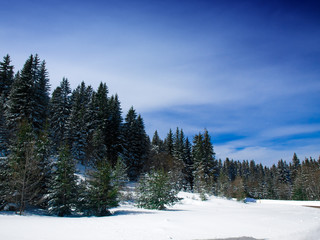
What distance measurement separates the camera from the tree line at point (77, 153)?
676 inches

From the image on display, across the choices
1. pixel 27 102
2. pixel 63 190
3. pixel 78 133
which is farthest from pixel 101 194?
pixel 78 133

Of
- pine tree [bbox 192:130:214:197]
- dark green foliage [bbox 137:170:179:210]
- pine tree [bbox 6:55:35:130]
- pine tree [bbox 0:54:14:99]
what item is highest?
pine tree [bbox 0:54:14:99]

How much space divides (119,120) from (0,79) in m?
25.6

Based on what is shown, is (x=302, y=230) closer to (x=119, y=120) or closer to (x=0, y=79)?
(x=119, y=120)

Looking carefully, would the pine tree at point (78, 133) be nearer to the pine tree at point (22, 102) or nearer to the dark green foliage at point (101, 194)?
the pine tree at point (22, 102)

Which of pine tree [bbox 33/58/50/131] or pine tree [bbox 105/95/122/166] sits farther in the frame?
pine tree [bbox 105/95/122/166]

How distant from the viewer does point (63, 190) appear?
1714cm

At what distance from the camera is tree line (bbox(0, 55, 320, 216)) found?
17172 mm

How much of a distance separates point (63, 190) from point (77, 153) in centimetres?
2468

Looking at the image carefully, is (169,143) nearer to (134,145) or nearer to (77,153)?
(134,145)

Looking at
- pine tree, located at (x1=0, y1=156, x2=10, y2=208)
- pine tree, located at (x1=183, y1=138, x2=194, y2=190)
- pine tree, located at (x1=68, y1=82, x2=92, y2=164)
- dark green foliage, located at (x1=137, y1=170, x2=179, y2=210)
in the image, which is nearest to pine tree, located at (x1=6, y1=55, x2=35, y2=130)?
pine tree, located at (x1=68, y1=82, x2=92, y2=164)

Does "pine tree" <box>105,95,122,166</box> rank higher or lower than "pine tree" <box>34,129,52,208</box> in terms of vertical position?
higher

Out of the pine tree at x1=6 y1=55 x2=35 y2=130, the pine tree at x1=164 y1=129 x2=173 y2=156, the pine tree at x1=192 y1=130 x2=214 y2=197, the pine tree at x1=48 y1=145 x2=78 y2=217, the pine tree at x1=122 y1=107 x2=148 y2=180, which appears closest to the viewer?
the pine tree at x1=48 y1=145 x2=78 y2=217

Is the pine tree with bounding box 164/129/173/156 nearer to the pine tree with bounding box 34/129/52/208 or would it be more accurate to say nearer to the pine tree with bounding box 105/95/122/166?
the pine tree with bounding box 105/95/122/166
